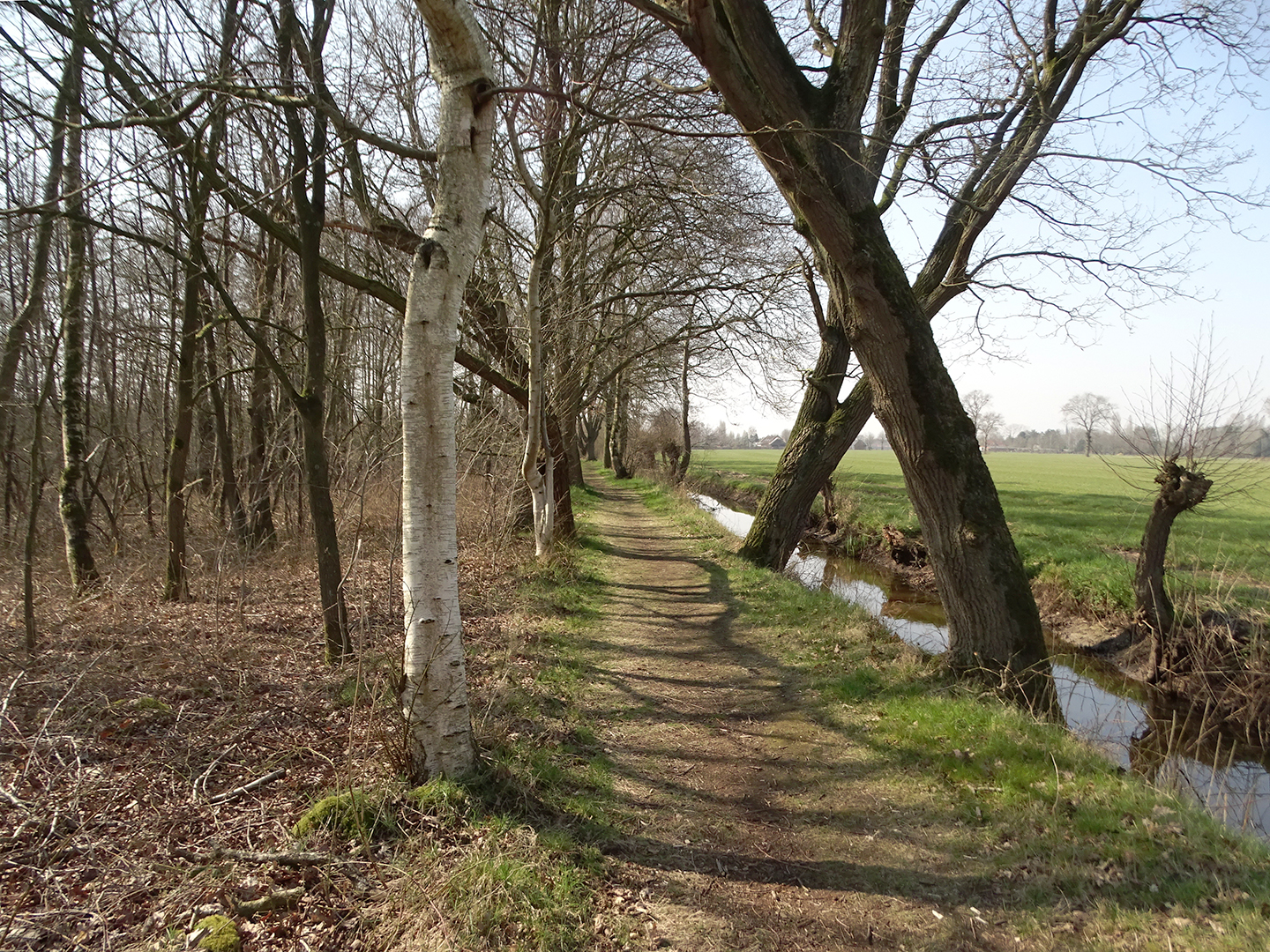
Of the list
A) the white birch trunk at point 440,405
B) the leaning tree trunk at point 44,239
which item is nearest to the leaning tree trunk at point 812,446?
the white birch trunk at point 440,405

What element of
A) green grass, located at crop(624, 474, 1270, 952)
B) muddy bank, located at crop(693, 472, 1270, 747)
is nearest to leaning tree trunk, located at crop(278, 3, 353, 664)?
green grass, located at crop(624, 474, 1270, 952)

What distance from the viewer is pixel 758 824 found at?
12.3 feet

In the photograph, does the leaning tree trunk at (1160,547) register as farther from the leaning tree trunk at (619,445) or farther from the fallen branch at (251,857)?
the leaning tree trunk at (619,445)

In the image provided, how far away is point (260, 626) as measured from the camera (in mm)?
6359

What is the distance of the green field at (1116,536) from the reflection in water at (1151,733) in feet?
4.76

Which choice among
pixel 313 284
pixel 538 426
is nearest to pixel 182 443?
pixel 313 284

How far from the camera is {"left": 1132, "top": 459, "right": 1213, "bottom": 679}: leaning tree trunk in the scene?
7.09 m

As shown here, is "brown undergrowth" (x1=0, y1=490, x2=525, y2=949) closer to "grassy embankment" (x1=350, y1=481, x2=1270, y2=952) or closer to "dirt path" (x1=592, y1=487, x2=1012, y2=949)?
"grassy embankment" (x1=350, y1=481, x2=1270, y2=952)

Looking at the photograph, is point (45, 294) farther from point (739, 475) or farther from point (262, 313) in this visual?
point (739, 475)

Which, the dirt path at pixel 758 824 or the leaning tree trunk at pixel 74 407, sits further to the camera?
the leaning tree trunk at pixel 74 407

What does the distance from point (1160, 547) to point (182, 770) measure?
9683mm

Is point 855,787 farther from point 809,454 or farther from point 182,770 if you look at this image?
point 809,454

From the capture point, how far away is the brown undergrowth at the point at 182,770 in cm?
265

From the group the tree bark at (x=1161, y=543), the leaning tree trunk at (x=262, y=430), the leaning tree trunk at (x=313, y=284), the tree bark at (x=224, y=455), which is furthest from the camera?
the leaning tree trunk at (x=262, y=430)
